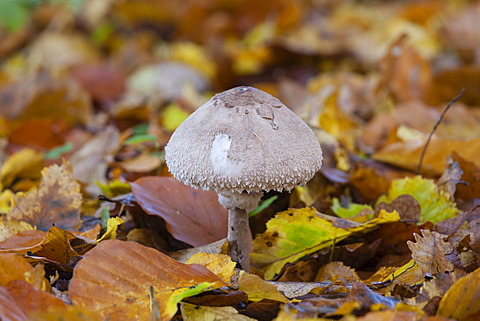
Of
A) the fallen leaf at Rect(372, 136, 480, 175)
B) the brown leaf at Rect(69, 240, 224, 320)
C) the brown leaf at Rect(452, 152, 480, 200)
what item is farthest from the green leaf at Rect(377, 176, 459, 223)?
the brown leaf at Rect(69, 240, 224, 320)

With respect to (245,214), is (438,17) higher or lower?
higher

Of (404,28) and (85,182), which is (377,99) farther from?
Answer: (85,182)

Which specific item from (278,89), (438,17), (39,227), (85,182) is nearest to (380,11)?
(438,17)

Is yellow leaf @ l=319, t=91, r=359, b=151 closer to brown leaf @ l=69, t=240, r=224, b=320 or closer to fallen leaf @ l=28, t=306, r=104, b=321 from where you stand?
brown leaf @ l=69, t=240, r=224, b=320

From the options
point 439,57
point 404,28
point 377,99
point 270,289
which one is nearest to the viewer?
point 270,289

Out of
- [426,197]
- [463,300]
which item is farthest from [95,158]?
[463,300]

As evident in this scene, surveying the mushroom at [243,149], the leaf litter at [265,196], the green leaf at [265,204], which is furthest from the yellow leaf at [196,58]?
the mushroom at [243,149]
